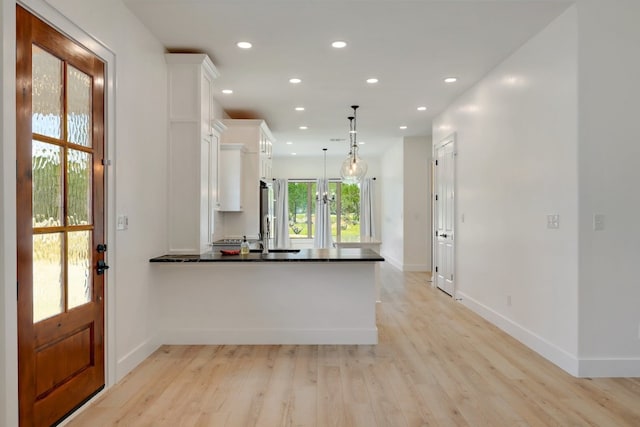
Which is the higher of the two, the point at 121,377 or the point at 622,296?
the point at 622,296

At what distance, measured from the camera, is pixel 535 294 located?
13.1ft

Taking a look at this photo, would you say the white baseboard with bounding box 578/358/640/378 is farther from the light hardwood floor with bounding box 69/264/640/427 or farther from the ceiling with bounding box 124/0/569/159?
the ceiling with bounding box 124/0/569/159

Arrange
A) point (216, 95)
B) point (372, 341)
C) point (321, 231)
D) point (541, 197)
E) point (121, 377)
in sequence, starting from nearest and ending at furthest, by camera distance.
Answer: point (121, 377), point (541, 197), point (372, 341), point (216, 95), point (321, 231)

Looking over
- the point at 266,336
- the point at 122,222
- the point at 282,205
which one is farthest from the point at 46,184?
the point at 282,205

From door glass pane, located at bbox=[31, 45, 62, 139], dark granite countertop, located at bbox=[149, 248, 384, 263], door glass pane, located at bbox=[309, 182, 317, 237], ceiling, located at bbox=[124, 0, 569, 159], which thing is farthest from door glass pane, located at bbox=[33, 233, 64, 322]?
door glass pane, located at bbox=[309, 182, 317, 237]

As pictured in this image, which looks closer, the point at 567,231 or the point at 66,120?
the point at 66,120

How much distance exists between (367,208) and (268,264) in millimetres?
8088

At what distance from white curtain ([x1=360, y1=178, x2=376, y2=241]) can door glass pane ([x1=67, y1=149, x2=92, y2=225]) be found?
9.42 metres

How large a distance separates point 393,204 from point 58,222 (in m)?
8.56

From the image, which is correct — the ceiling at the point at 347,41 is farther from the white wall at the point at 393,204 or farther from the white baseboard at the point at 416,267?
the white baseboard at the point at 416,267

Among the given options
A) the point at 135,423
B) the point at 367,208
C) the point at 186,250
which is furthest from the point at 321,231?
the point at 135,423

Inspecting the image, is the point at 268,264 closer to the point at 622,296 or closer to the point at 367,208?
the point at 622,296

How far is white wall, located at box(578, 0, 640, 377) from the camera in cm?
334

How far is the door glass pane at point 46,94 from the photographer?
235 cm
